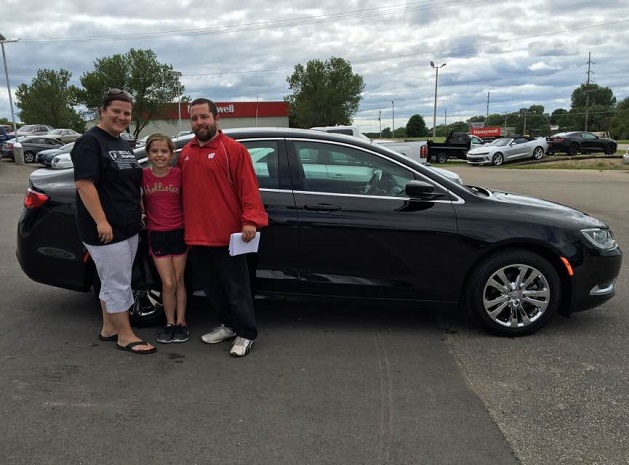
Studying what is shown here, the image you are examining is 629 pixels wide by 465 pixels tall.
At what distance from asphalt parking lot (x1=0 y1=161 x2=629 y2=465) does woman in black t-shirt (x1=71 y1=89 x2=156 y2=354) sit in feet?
2.09

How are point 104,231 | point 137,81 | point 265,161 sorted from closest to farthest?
point 104,231, point 265,161, point 137,81

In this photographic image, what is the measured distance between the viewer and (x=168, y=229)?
3928 mm

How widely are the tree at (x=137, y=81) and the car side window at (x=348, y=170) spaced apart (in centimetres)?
5059

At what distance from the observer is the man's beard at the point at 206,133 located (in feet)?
12.2

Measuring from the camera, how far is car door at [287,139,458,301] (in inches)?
165

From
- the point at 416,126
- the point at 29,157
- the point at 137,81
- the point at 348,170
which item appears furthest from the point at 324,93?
the point at 348,170

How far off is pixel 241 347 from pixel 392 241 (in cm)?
140

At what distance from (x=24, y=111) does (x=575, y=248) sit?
6265cm

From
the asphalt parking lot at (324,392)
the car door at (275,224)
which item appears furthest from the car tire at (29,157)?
the car door at (275,224)

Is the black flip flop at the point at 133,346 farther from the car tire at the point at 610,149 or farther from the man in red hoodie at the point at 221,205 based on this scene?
the car tire at the point at 610,149

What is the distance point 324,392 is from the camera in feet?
11.2

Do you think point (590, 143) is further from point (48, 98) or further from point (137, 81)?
point (48, 98)

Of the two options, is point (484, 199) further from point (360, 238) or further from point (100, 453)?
point (100, 453)

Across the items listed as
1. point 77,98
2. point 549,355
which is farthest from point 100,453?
point 77,98
